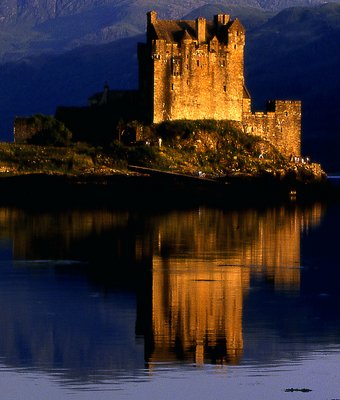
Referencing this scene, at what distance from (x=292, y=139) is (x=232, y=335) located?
57.3 metres

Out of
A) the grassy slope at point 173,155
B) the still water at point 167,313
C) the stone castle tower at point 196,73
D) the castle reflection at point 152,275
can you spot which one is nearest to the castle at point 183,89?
the stone castle tower at point 196,73

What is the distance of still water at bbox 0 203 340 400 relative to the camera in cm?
3014

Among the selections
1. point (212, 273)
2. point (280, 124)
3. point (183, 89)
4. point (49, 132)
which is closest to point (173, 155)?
point (183, 89)

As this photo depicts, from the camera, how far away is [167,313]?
37562 mm

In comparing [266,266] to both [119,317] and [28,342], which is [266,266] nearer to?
[119,317]

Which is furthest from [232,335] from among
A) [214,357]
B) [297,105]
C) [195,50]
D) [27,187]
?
[297,105]

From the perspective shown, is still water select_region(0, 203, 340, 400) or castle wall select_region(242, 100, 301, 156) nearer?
still water select_region(0, 203, 340, 400)

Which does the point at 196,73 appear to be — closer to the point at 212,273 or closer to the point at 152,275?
the point at 212,273

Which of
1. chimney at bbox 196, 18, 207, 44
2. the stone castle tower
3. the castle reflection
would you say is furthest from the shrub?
the castle reflection

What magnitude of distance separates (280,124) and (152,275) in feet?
154

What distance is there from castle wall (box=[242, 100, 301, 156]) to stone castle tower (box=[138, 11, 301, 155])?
3.0 inches

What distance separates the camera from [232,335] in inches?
1359

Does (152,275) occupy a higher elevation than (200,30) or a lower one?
lower

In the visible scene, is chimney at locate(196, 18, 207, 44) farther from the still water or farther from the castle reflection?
the still water
